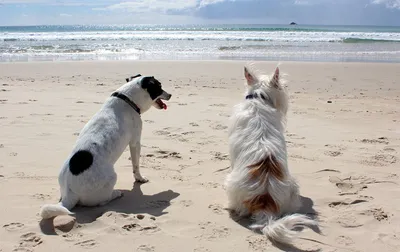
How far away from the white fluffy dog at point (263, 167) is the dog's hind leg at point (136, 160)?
1.19 meters

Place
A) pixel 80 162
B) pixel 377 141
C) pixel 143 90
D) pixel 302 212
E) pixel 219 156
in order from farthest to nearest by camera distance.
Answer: pixel 377 141 → pixel 219 156 → pixel 143 90 → pixel 302 212 → pixel 80 162

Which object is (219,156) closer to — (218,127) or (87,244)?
(218,127)

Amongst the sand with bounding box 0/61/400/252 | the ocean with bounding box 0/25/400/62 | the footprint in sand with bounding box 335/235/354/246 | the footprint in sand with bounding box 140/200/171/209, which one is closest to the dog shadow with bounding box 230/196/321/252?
the sand with bounding box 0/61/400/252

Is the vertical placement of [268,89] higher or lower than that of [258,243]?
higher

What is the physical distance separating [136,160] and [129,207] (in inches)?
31.2

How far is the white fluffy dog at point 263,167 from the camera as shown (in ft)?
11.5

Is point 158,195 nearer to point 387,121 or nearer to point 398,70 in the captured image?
point 387,121

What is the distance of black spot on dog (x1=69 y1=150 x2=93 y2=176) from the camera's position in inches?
149

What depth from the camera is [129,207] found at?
405 centimetres

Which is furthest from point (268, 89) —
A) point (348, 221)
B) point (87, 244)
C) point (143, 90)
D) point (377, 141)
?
point (377, 141)

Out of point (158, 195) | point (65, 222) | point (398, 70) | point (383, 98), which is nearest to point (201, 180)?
point (158, 195)

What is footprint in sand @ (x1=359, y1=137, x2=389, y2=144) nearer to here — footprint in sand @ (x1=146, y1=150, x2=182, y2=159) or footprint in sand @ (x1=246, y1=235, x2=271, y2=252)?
footprint in sand @ (x1=146, y1=150, x2=182, y2=159)

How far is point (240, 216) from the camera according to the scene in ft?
12.3

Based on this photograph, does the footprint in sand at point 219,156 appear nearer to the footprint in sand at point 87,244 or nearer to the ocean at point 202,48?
the footprint in sand at point 87,244
